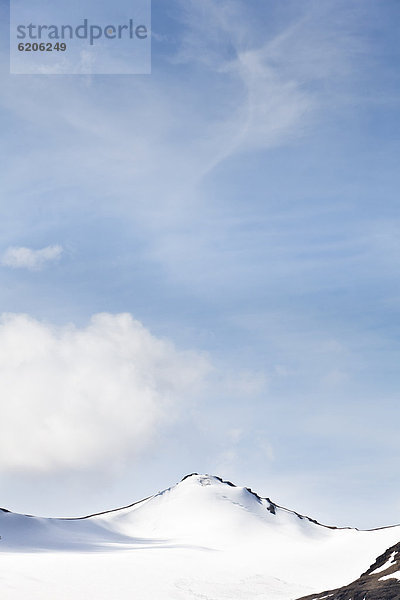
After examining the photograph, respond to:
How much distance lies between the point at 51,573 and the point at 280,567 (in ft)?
138

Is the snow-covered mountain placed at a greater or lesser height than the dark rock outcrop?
greater

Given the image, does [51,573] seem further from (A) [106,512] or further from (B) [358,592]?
(A) [106,512]

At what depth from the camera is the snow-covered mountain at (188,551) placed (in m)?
97.1

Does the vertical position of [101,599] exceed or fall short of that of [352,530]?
it falls short

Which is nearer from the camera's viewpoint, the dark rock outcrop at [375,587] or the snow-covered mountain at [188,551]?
the dark rock outcrop at [375,587]

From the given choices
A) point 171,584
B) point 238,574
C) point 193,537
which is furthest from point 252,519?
point 171,584

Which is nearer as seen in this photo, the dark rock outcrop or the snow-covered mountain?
the dark rock outcrop

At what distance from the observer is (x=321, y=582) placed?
10775cm

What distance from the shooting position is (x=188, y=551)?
129875 mm

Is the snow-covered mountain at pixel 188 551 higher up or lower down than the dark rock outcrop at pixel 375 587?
higher up

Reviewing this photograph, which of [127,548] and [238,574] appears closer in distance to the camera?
[238,574]

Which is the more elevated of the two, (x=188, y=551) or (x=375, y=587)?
(x=188, y=551)

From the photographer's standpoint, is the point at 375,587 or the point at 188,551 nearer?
the point at 375,587

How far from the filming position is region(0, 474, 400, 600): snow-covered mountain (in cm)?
9712
